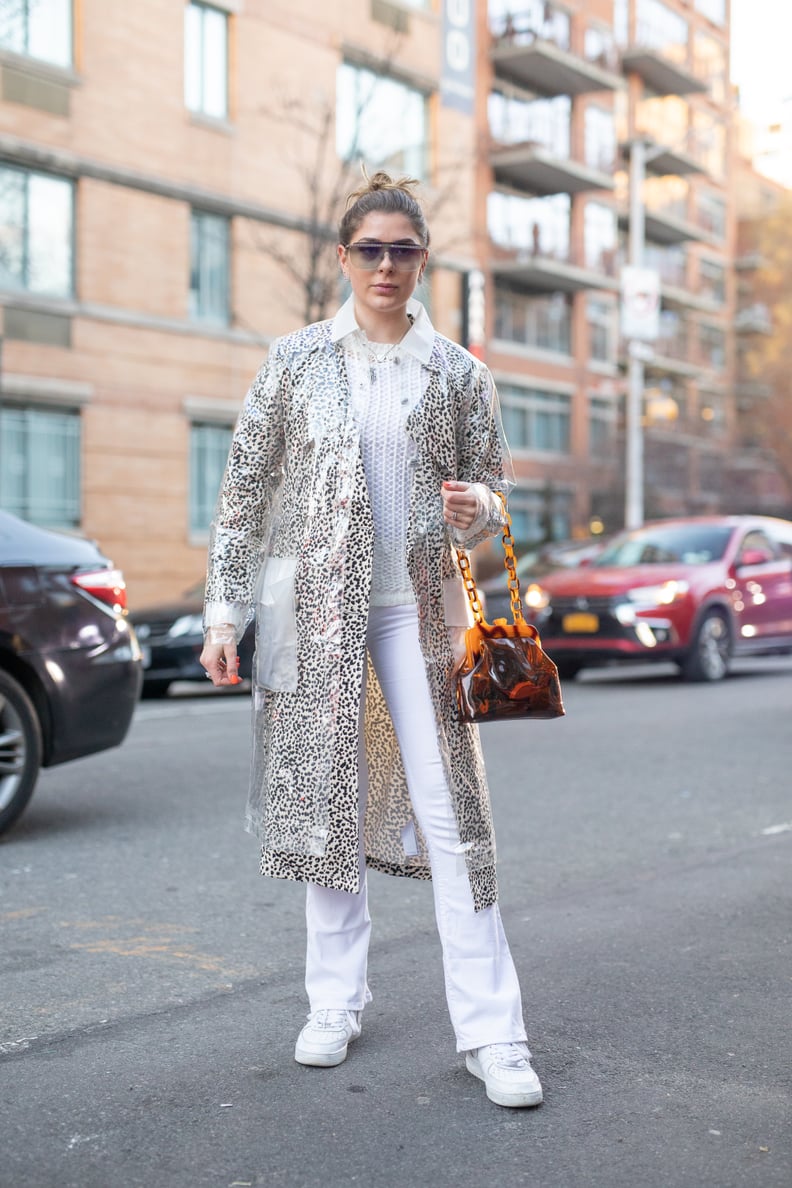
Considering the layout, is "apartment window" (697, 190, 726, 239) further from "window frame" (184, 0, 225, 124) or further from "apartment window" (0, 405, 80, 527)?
"apartment window" (0, 405, 80, 527)

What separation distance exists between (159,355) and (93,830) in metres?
17.7

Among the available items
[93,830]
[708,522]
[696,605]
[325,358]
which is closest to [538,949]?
[325,358]

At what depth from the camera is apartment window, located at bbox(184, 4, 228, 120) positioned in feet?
78.6

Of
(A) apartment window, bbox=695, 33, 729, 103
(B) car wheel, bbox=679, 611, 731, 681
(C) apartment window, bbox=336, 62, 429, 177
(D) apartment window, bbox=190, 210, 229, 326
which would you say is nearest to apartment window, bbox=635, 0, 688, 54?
(A) apartment window, bbox=695, 33, 729, 103

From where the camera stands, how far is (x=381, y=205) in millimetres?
3432

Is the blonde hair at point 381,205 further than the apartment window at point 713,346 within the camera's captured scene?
No

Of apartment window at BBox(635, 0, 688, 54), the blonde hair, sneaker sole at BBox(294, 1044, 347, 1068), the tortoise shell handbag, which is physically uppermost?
apartment window at BBox(635, 0, 688, 54)

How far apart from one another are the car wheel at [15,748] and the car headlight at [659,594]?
8.56m

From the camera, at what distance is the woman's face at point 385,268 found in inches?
135

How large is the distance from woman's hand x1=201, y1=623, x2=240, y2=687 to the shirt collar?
727mm

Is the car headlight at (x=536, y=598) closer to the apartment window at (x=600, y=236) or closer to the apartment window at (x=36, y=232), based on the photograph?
the apartment window at (x=36, y=232)

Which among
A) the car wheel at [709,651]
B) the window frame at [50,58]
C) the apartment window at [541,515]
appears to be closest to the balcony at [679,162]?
the apartment window at [541,515]

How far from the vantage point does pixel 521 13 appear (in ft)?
120

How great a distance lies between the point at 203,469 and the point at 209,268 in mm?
3262
